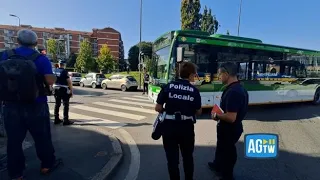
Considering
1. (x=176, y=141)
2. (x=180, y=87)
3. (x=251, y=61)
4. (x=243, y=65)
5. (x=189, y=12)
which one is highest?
(x=189, y=12)

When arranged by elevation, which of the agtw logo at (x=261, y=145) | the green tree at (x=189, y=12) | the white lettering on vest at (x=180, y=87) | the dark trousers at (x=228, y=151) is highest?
the green tree at (x=189, y=12)

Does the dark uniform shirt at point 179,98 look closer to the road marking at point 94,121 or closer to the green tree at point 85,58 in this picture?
the road marking at point 94,121

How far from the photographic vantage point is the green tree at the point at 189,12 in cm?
3481

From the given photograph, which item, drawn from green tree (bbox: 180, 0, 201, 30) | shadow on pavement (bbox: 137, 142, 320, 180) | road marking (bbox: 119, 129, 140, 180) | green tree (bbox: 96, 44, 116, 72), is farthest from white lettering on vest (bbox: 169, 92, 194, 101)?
green tree (bbox: 96, 44, 116, 72)

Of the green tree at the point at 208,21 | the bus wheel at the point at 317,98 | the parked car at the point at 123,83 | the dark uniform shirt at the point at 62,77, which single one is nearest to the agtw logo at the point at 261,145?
the dark uniform shirt at the point at 62,77

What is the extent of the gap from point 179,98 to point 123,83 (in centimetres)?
1761

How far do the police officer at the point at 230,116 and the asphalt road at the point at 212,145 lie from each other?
55 cm

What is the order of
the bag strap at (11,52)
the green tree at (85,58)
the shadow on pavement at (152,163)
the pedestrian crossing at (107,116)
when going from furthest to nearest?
the green tree at (85,58)
the pedestrian crossing at (107,116)
the shadow on pavement at (152,163)
the bag strap at (11,52)

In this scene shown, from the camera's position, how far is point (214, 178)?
3686 mm

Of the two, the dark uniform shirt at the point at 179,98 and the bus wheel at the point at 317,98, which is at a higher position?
the dark uniform shirt at the point at 179,98

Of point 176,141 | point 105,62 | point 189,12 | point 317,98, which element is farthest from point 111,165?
point 105,62

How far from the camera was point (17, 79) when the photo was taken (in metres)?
2.90

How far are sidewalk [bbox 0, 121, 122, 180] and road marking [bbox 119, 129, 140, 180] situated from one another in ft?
0.91

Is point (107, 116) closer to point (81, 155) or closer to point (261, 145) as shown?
point (81, 155)
